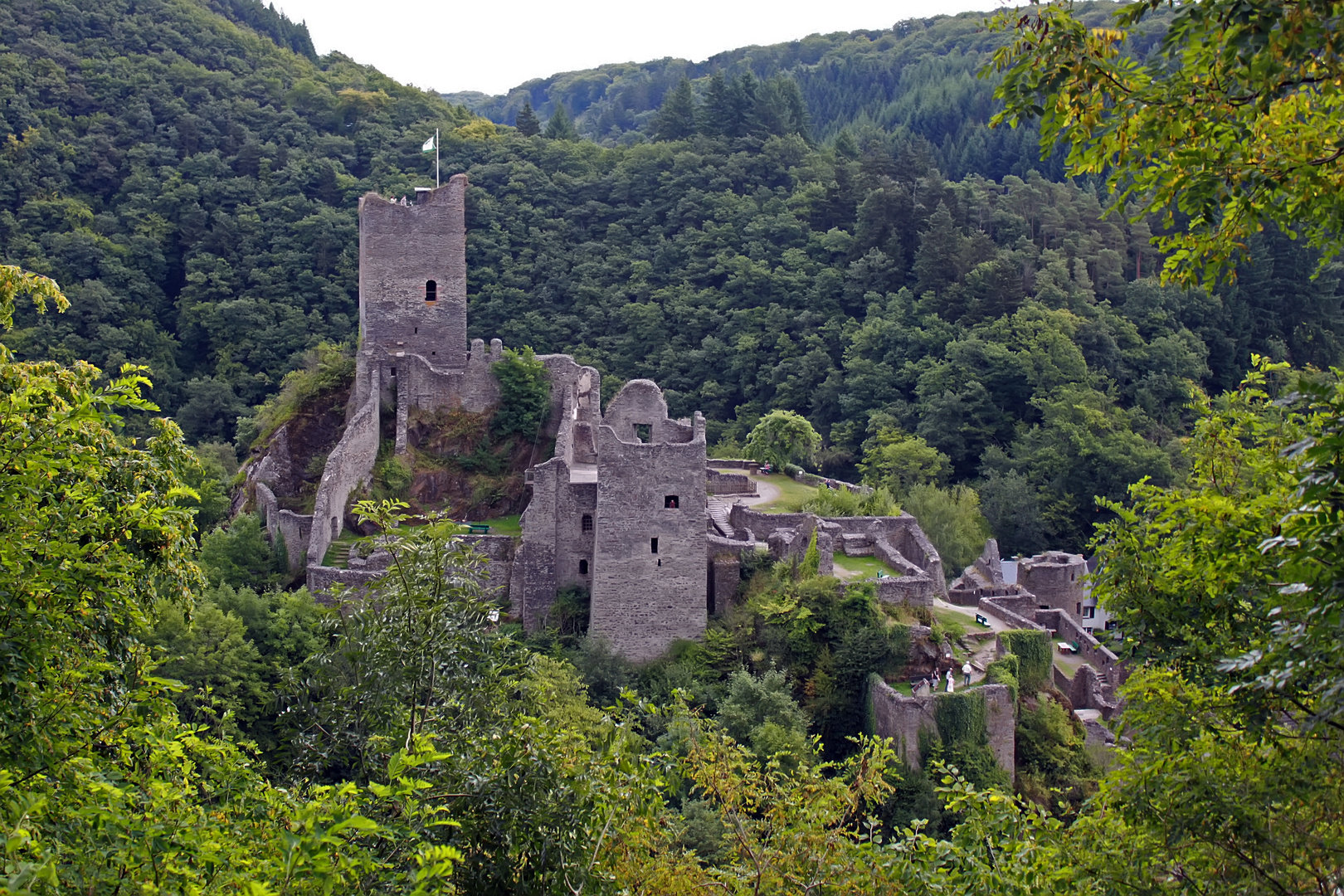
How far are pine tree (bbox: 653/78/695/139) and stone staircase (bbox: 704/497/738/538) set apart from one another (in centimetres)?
5024

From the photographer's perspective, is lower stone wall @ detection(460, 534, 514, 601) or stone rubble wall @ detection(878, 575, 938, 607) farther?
lower stone wall @ detection(460, 534, 514, 601)

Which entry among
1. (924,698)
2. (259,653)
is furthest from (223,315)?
(924,698)

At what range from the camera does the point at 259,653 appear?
2722cm

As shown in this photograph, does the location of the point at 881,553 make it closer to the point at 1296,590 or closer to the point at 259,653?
the point at 259,653

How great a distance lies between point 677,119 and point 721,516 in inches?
2108

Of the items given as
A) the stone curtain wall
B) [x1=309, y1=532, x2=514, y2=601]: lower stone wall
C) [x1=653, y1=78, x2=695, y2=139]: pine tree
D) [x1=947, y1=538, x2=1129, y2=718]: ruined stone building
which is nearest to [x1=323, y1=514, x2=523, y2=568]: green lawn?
[x1=309, y1=532, x2=514, y2=601]: lower stone wall

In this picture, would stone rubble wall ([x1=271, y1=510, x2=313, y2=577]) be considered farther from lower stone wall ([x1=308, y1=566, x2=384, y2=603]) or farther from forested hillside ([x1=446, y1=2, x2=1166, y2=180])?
forested hillside ([x1=446, y1=2, x2=1166, y2=180])

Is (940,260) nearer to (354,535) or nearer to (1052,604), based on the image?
(1052,604)

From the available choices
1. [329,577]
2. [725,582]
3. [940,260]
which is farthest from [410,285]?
[940,260]

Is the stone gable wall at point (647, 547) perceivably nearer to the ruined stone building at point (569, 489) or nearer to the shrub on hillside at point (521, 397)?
the ruined stone building at point (569, 489)

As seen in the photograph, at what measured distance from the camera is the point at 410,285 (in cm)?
3606

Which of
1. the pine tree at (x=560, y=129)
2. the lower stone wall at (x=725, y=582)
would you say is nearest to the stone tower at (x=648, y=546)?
the lower stone wall at (x=725, y=582)

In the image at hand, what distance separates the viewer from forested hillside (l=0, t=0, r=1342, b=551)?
180ft

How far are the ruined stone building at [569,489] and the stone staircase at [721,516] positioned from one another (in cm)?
8
